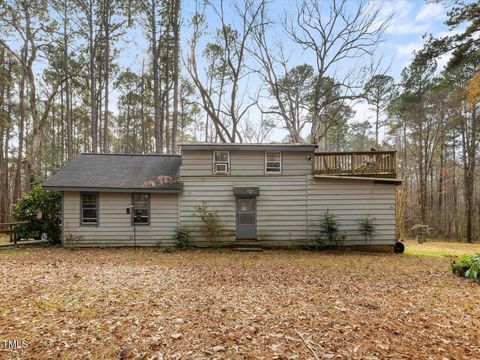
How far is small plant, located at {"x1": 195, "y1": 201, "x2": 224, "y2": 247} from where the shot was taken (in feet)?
39.9

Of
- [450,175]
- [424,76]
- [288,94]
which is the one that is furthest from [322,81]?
[450,175]

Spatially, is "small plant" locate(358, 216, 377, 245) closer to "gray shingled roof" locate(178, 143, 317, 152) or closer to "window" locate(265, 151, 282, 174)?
"gray shingled roof" locate(178, 143, 317, 152)

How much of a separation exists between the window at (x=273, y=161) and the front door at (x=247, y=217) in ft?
5.25

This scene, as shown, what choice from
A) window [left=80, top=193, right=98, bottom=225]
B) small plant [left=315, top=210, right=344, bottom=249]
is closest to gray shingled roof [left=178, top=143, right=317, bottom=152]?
small plant [left=315, top=210, right=344, bottom=249]

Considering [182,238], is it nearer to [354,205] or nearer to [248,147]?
[248,147]

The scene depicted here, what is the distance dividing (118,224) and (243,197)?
5707mm

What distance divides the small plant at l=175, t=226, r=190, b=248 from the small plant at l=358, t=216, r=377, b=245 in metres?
7.66

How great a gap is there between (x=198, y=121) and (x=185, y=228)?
18303mm

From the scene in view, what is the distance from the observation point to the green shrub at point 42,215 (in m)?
12.2

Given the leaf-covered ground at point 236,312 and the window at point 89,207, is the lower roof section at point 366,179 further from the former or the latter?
the window at point 89,207

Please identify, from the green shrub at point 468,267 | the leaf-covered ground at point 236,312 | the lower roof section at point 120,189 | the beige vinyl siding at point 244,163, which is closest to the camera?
the leaf-covered ground at point 236,312

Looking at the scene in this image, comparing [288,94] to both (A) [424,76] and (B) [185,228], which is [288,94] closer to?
(A) [424,76]

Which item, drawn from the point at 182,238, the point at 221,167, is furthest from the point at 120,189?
the point at 221,167

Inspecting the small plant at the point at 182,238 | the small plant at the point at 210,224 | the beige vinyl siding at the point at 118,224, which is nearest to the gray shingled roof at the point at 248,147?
the beige vinyl siding at the point at 118,224
